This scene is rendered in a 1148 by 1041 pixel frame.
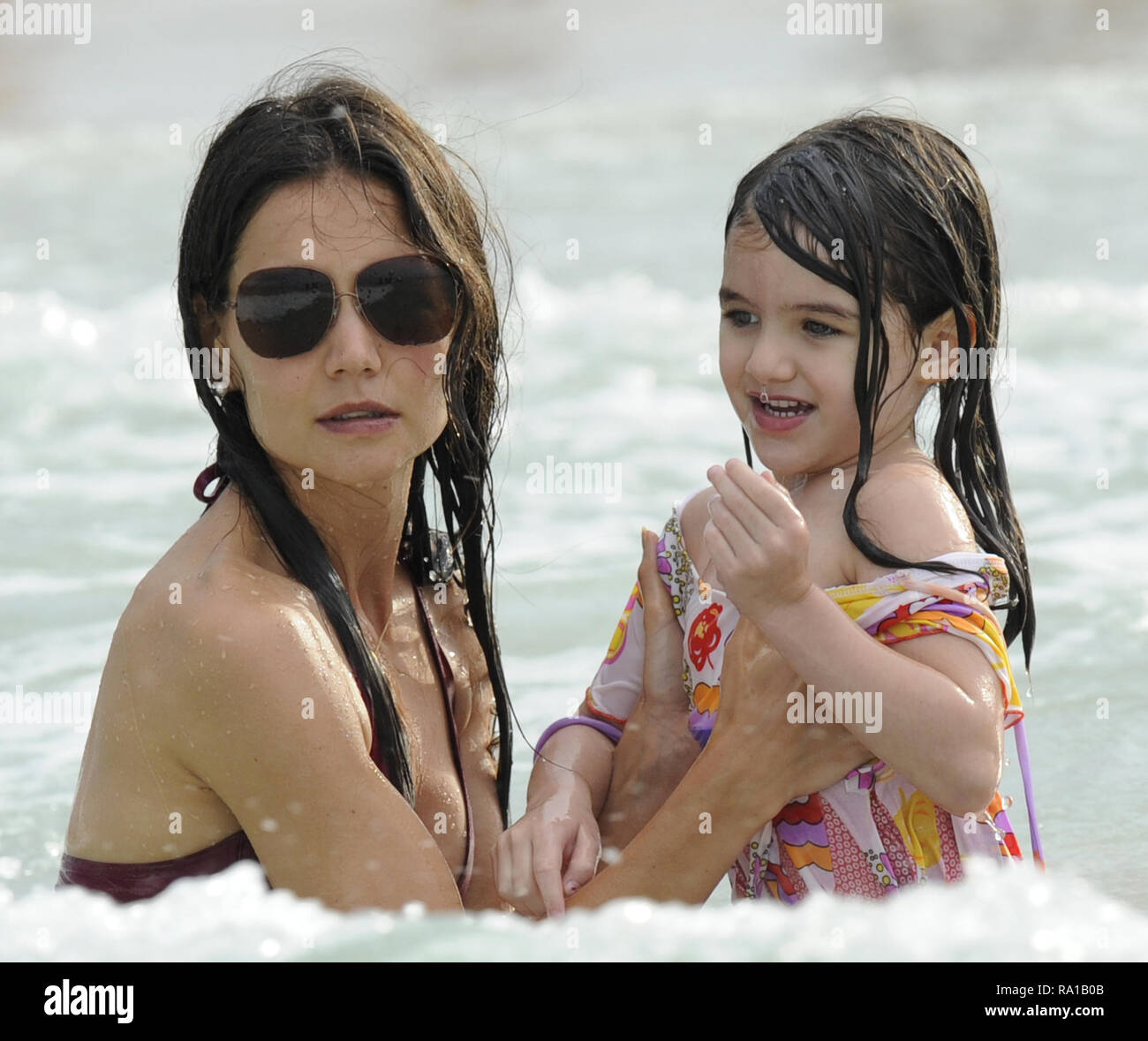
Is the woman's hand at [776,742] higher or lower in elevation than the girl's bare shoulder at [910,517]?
lower

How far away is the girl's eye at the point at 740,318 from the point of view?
3.29 m

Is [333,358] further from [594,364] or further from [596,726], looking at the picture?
[594,364]

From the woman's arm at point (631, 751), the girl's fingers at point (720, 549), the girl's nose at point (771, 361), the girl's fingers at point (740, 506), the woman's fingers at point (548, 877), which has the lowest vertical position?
the woman's fingers at point (548, 877)

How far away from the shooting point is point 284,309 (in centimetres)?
→ 304

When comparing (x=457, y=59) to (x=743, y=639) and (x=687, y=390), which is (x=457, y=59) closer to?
(x=687, y=390)

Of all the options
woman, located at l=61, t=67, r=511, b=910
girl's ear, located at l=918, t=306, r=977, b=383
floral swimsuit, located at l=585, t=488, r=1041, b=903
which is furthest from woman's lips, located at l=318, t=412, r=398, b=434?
girl's ear, located at l=918, t=306, r=977, b=383

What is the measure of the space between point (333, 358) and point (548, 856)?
3.47 ft

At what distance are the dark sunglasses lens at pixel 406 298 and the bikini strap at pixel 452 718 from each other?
78 centimetres

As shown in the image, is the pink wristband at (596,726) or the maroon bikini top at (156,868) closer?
the maroon bikini top at (156,868)

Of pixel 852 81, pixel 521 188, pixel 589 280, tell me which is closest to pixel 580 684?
pixel 589 280

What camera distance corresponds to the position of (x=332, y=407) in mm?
3107

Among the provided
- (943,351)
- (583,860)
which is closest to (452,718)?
(583,860)

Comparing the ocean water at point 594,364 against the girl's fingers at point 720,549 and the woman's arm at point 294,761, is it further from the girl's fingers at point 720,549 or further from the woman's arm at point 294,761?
the girl's fingers at point 720,549

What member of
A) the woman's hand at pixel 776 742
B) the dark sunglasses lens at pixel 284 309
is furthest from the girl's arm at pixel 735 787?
the dark sunglasses lens at pixel 284 309
